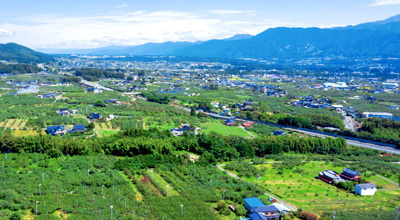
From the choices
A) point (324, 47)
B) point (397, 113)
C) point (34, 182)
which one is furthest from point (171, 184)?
point (324, 47)

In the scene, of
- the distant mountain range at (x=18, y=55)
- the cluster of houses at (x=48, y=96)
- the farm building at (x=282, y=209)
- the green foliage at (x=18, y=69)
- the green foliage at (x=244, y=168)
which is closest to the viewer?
the farm building at (x=282, y=209)

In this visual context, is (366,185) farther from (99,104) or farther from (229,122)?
(99,104)

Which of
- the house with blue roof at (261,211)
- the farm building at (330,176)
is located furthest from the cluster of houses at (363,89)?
the house with blue roof at (261,211)

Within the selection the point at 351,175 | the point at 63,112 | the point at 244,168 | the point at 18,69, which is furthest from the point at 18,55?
the point at 351,175

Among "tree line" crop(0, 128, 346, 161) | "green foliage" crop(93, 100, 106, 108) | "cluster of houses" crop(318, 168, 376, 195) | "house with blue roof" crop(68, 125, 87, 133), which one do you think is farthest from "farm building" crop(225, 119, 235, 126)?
"green foliage" crop(93, 100, 106, 108)

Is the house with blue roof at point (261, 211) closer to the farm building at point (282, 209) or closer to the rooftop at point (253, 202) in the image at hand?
the rooftop at point (253, 202)

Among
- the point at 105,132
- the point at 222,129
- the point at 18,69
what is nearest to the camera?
the point at 105,132

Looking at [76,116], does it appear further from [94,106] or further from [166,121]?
[166,121]
